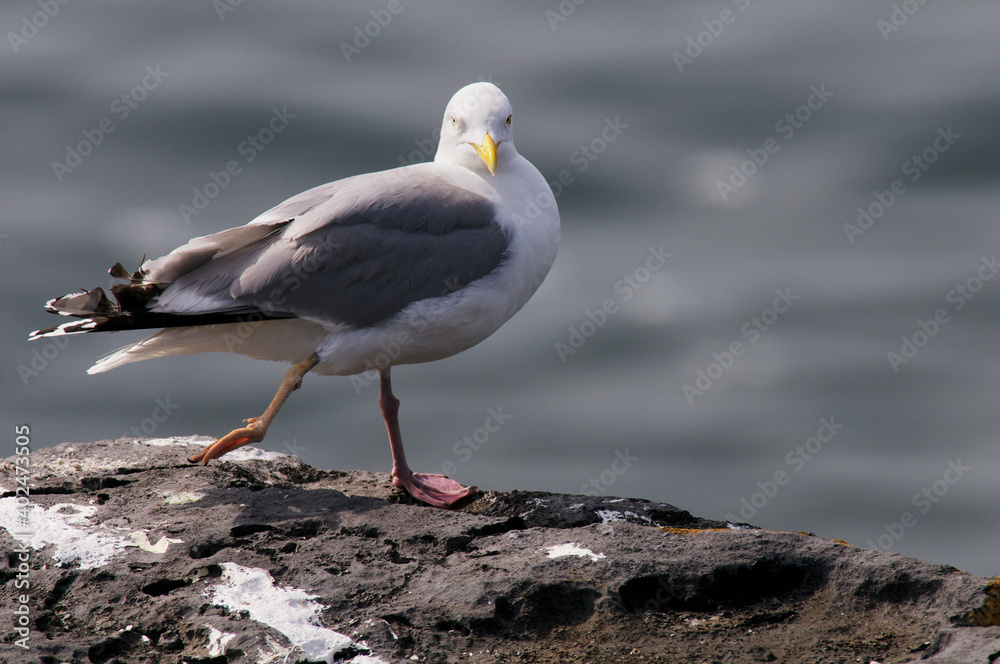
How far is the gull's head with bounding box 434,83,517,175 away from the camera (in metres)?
6.21

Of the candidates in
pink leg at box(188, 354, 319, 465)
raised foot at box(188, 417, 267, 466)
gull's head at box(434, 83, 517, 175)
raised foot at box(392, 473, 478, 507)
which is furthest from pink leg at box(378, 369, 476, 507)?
gull's head at box(434, 83, 517, 175)

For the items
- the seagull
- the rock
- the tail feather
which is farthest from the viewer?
the seagull

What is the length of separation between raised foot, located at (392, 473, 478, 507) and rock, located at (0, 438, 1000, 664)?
1189mm

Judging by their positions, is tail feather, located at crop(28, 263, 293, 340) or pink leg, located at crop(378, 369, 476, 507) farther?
pink leg, located at crop(378, 369, 476, 507)

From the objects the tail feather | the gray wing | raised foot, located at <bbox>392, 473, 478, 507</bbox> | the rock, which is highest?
the gray wing

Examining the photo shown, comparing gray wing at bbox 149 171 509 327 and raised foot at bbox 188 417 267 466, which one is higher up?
gray wing at bbox 149 171 509 327

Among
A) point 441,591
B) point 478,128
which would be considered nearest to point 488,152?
point 478,128

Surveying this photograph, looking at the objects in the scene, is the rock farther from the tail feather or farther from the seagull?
the seagull

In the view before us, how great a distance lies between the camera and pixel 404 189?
5840 mm

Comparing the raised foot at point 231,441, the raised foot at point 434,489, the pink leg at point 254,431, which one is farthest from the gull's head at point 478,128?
the raised foot at point 231,441

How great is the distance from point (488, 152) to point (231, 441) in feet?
6.89

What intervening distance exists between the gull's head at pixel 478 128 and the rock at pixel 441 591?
230cm

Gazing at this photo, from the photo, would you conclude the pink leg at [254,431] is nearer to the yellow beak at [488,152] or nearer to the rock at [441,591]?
the rock at [441,591]

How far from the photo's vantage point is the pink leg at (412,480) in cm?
607
